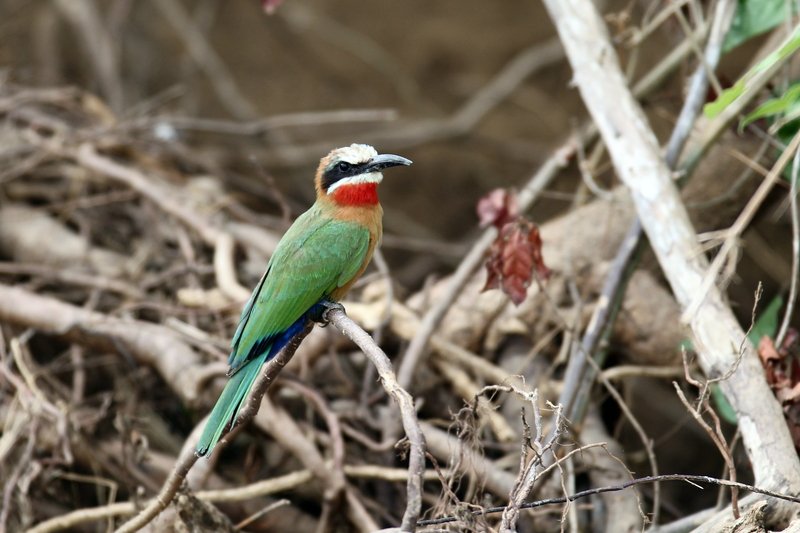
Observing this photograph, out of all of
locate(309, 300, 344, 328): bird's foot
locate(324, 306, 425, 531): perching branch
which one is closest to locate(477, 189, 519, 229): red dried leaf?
locate(309, 300, 344, 328): bird's foot

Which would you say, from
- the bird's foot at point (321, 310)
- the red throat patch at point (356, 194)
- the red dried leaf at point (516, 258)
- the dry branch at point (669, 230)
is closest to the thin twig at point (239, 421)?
the bird's foot at point (321, 310)

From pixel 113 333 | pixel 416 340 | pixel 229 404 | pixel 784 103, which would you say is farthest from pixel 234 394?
pixel 784 103

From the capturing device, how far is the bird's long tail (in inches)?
87.4

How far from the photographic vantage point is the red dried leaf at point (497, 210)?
10.2ft

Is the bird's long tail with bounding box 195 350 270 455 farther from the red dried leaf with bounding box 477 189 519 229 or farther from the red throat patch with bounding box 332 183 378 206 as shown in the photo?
the red dried leaf with bounding box 477 189 519 229

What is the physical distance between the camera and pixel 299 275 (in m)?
2.70

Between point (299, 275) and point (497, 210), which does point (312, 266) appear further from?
point (497, 210)

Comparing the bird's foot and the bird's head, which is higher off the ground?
the bird's head

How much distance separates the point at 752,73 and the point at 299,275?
1.34 m

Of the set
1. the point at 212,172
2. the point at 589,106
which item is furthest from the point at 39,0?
the point at 589,106

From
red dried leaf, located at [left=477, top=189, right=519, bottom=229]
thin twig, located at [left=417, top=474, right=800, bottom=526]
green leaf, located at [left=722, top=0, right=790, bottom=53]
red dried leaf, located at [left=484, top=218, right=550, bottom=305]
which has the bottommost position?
thin twig, located at [left=417, top=474, right=800, bottom=526]

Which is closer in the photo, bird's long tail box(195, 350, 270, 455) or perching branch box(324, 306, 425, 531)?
perching branch box(324, 306, 425, 531)

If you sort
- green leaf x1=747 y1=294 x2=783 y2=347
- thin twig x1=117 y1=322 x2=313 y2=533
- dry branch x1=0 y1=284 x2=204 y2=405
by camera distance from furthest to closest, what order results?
dry branch x1=0 y1=284 x2=204 y2=405 → green leaf x1=747 y1=294 x2=783 y2=347 → thin twig x1=117 y1=322 x2=313 y2=533

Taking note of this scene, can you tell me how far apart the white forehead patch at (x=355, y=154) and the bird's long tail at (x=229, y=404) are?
2.35 feet
